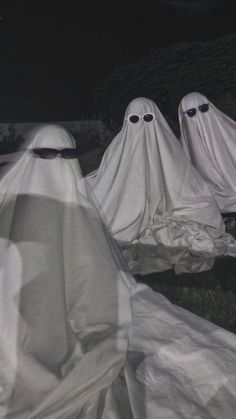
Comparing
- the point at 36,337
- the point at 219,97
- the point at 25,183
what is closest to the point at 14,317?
the point at 36,337

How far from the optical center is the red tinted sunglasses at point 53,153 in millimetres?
3178

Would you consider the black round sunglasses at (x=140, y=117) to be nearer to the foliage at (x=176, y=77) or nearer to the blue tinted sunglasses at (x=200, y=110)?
the blue tinted sunglasses at (x=200, y=110)

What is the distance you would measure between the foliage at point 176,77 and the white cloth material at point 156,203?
6.71m

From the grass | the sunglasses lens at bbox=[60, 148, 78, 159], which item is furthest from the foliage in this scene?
the sunglasses lens at bbox=[60, 148, 78, 159]

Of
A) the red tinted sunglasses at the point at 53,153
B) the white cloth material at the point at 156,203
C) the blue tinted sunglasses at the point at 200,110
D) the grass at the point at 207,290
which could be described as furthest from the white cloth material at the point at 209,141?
the red tinted sunglasses at the point at 53,153

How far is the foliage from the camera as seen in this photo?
13672 millimetres

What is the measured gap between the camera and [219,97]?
1385cm

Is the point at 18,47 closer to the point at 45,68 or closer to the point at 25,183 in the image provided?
the point at 45,68

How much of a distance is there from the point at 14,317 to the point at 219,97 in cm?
1195

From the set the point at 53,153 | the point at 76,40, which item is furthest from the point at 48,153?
the point at 76,40

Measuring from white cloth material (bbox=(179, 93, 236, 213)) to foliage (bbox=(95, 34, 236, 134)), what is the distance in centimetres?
548

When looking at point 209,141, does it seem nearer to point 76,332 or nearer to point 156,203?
point 156,203

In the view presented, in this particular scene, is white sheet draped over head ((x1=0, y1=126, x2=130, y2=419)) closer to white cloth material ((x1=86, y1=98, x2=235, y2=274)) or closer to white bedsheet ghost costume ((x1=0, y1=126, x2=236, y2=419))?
white bedsheet ghost costume ((x1=0, y1=126, x2=236, y2=419))

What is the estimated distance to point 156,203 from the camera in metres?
6.09
